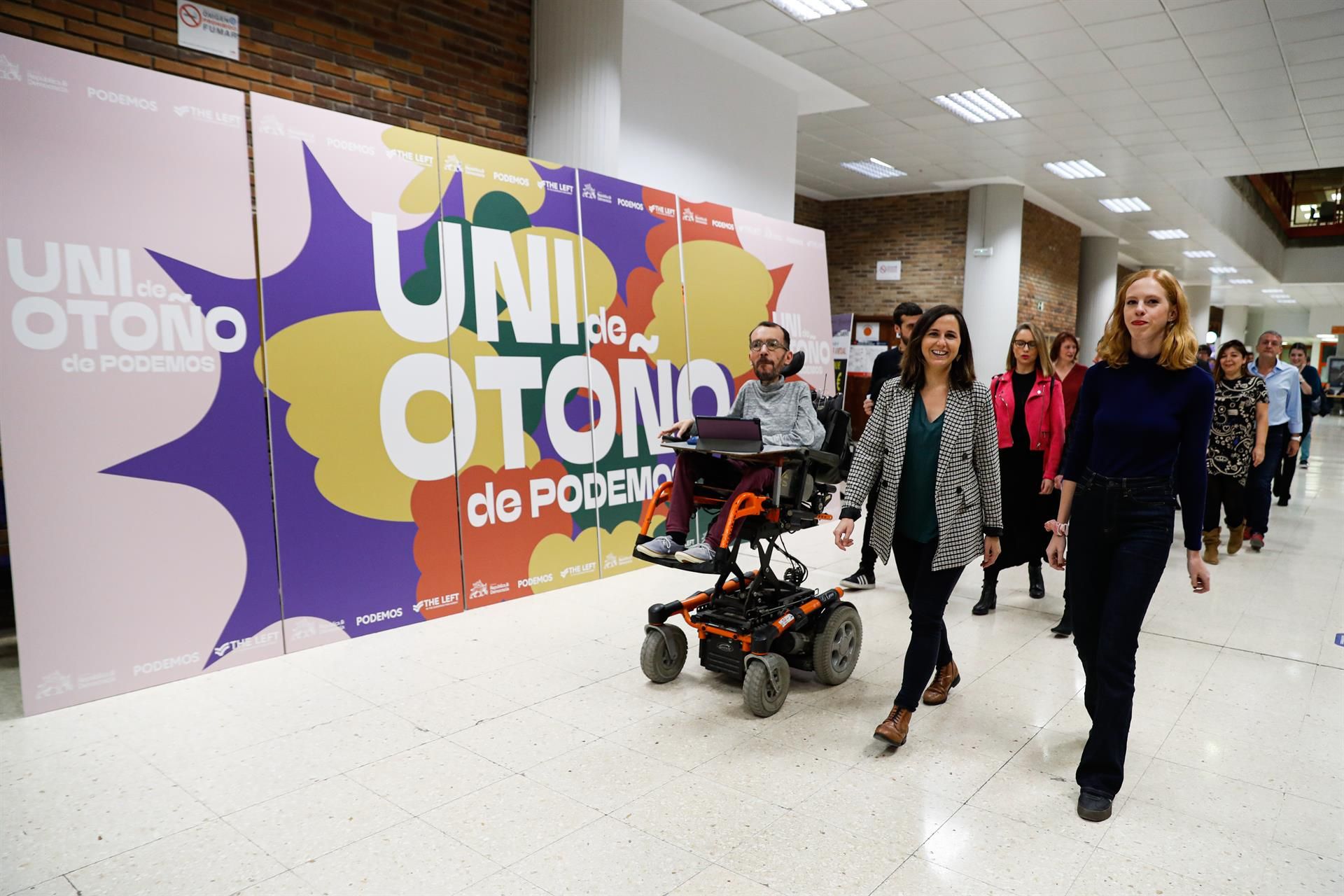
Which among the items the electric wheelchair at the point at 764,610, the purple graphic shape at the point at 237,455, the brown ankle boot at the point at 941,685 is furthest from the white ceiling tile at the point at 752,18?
the brown ankle boot at the point at 941,685

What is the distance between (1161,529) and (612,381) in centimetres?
335

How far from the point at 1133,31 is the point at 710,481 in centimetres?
576

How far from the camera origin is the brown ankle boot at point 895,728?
285 centimetres

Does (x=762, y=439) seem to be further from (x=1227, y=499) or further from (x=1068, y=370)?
(x=1227, y=499)

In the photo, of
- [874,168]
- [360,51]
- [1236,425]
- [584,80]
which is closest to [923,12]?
[584,80]

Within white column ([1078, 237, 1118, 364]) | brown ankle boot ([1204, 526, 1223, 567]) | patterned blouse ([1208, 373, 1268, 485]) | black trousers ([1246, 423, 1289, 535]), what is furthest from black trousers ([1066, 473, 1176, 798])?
white column ([1078, 237, 1118, 364])

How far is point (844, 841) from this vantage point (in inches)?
91.4

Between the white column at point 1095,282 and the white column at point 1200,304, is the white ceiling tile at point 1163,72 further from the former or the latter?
the white column at point 1200,304

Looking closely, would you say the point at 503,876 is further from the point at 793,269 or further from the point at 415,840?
the point at 793,269

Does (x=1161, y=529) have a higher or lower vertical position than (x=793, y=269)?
lower

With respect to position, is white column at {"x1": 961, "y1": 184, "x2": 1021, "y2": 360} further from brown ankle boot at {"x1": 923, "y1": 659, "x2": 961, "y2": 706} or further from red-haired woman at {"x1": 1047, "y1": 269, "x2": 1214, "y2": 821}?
red-haired woman at {"x1": 1047, "y1": 269, "x2": 1214, "y2": 821}

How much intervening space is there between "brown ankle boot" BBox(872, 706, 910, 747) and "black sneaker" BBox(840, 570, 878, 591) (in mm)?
2079

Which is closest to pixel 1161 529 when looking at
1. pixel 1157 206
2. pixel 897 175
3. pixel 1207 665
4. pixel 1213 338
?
pixel 1207 665

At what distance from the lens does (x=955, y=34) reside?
22.5ft
